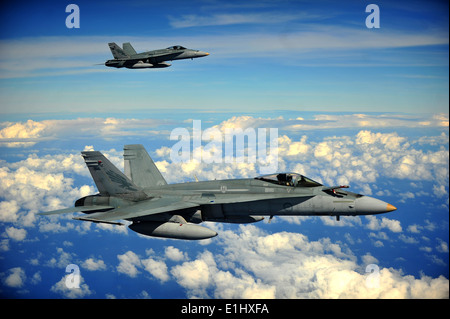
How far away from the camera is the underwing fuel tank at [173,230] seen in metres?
16.2

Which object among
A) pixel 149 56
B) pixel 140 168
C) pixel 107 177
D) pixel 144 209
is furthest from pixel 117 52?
pixel 144 209

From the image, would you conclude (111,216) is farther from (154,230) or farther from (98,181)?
(98,181)

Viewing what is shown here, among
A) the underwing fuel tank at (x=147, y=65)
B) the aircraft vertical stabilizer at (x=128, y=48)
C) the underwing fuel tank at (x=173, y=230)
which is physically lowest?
the underwing fuel tank at (x=173, y=230)

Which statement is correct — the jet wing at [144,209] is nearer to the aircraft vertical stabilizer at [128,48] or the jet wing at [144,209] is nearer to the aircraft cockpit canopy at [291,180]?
the aircraft cockpit canopy at [291,180]

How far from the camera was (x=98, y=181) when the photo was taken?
65.4ft

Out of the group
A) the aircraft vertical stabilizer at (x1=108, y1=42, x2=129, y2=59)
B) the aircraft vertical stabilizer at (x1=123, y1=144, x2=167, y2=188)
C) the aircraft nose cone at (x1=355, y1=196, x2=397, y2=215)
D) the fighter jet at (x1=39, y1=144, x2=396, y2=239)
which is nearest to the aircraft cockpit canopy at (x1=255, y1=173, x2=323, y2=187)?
the fighter jet at (x1=39, y1=144, x2=396, y2=239)

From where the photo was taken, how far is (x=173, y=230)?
1689 cm

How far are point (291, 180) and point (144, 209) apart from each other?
6818 mm

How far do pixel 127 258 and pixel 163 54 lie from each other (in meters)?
130

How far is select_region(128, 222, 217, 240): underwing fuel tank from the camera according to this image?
1617 centimetres

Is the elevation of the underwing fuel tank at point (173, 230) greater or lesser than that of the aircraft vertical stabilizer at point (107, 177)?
lesser

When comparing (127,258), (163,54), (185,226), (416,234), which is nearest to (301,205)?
(185,226)

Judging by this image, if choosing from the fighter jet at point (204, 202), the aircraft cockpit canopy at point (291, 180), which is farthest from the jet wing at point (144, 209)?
Answer: the aircraft cockpit canopy at point (291, 180)

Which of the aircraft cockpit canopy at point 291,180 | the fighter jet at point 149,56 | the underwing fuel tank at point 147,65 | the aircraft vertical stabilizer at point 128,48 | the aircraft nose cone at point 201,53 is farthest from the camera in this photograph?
the aircraft vertical stabilizer at point 128,48
